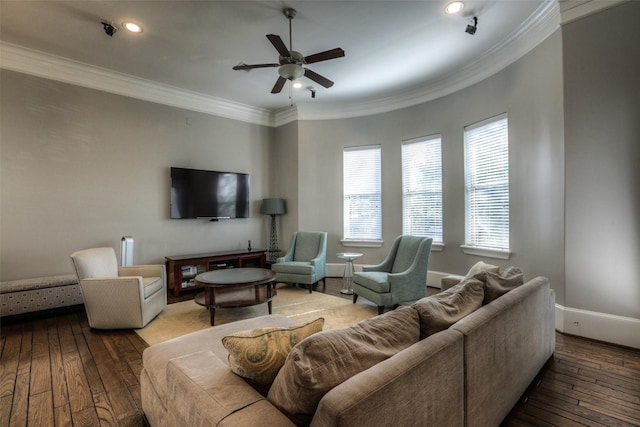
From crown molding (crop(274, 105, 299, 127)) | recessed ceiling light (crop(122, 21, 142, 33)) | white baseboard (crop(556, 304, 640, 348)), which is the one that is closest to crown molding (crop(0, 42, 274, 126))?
crown molding (crop(274, 105, 299, 127))

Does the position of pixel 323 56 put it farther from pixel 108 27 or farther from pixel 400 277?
pixel 400 277

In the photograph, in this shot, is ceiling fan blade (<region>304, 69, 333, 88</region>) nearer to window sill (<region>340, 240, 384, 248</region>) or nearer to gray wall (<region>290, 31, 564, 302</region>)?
gray wall (<region>290, 31, 564, 302</region>)

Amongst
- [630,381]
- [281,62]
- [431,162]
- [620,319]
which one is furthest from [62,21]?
[620,319]

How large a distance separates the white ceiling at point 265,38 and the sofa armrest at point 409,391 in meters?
3.18

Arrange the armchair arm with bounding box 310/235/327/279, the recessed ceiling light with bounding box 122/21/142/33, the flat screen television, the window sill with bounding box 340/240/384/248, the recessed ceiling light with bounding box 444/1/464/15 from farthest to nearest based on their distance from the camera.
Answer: the window sill with bounding box 340/240/384/248
the flat screen television
the armchair arm with bounding box 310/235/327/279
the recessed ceiling light with bounding box 122/21/142/33
the recessed ceiling light with bounding box 444/1/464/15

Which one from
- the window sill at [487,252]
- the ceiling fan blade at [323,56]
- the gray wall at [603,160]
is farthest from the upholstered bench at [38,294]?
the gray wall at [603,160]

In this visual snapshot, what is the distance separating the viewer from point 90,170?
167 inches

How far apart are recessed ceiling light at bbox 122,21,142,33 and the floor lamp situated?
322 centimetres

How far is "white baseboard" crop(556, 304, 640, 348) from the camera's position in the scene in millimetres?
2701

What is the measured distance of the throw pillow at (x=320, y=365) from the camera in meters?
0.96

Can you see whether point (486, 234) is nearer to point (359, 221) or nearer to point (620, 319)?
point (620, 319)

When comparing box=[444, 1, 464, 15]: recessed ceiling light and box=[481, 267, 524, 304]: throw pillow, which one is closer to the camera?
box=[481, 267, 524, 304]: throw pillow

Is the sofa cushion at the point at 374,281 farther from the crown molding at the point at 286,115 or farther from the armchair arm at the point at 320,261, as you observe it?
the crown molding at the point at 286,115

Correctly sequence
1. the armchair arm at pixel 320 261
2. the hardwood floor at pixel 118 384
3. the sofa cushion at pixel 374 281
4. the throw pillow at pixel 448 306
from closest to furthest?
the throw pillow at pixel 448 306
the hardwood floor at pixel 118 384
the sofa cushion at pixel 374 281
the armchair arm at pixel 320 261
